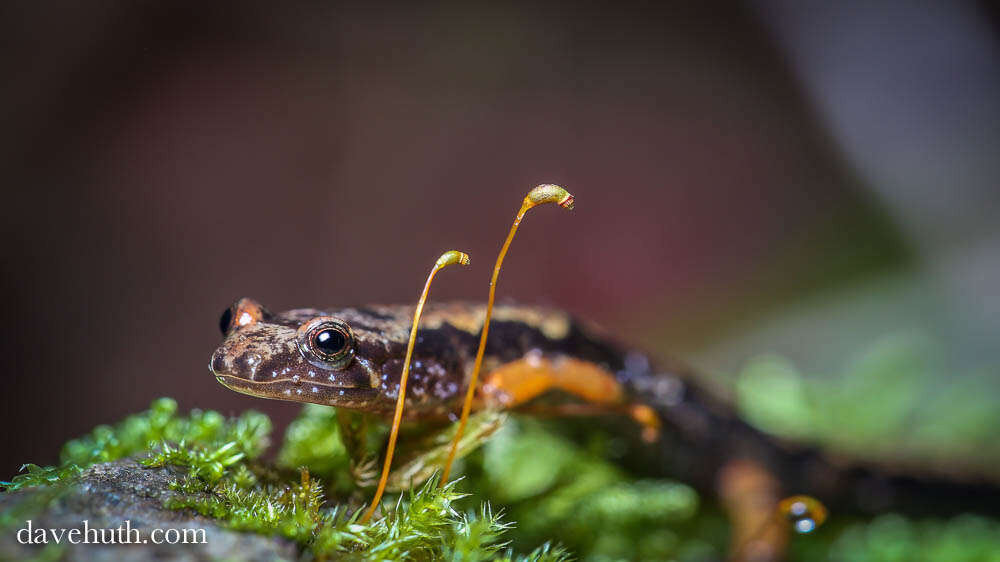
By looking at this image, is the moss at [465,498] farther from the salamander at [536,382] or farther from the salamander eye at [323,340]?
the salamander eye at [323,340]

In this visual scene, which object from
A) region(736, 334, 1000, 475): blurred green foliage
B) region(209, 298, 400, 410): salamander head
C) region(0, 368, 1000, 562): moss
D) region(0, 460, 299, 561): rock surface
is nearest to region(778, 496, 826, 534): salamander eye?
region(0, 368, 1000, 562): moss

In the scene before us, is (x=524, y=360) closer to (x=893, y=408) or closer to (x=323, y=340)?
(x=323, y=340)

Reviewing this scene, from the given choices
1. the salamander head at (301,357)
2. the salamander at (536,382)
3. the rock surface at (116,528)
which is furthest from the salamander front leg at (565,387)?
the rock surface at (116,528)

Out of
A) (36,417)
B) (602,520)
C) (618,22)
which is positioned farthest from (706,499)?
(618,22)

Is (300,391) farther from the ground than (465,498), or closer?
farther from the ground

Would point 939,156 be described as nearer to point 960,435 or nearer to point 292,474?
point 960,435

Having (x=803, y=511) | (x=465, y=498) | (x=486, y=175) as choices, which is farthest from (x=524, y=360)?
(x=486, y=175)

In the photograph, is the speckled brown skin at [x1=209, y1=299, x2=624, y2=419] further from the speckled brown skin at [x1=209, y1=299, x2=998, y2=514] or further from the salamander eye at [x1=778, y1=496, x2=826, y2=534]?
the salamander eye at [x1=778, y1=496, x2=826, y2=534]

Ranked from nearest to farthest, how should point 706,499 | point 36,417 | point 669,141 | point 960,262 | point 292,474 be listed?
1. point 292,474
2. point 706,499
3. point 36,417
4. point 960,262
5. point 669,141
